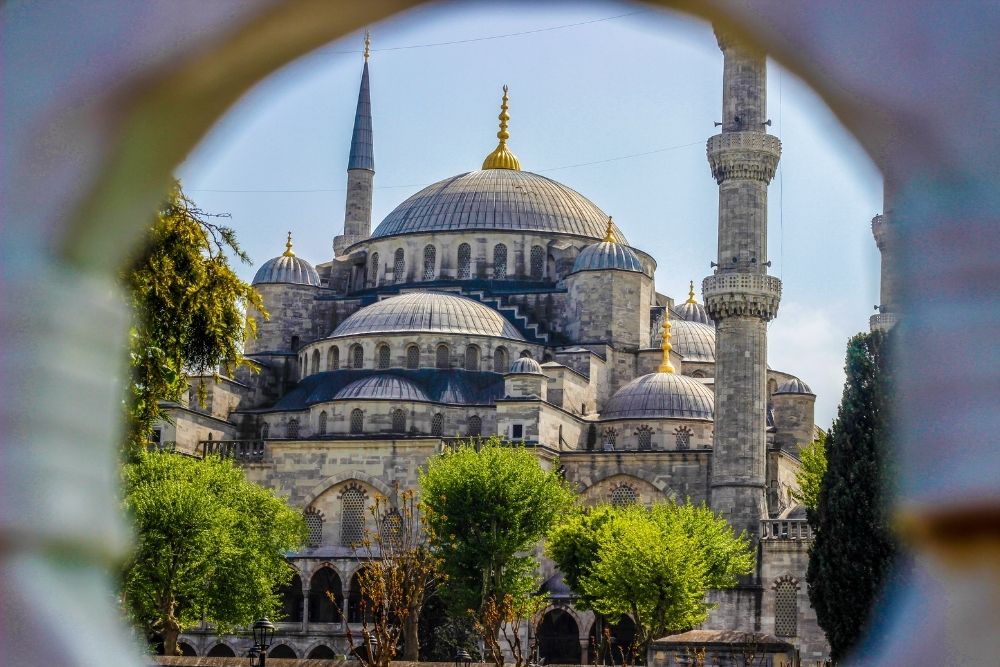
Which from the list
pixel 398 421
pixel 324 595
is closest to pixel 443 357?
pixel 398 421

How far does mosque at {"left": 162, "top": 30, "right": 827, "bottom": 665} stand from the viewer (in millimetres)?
45250

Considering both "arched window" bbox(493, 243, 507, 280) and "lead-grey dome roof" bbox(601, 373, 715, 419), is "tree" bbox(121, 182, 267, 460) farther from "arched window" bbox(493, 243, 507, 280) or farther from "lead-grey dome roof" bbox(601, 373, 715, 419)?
"arched window" bbox(493, 243, 507, 280)

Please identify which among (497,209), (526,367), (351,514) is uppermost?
(497,209)

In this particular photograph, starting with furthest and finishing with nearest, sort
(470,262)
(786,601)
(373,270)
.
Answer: (373,270) → (470,262) → (786,601)

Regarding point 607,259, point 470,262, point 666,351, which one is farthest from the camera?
point 470,262

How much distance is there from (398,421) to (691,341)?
57.8ft

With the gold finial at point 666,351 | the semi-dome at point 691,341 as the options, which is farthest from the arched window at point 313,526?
the semi-dome at point 691,341

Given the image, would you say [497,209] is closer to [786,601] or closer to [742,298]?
[742,298]

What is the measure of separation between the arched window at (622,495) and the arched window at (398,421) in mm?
7212

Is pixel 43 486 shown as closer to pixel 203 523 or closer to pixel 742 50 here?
pixel 742 50

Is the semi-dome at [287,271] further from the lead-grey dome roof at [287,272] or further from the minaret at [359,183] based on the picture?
the minaret at [359,183]

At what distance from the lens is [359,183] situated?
72.5 metres

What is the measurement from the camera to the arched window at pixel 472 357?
53.7 m

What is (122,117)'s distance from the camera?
1.53 metres
